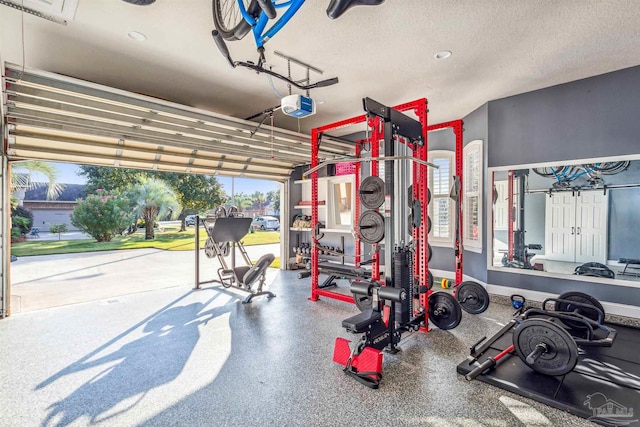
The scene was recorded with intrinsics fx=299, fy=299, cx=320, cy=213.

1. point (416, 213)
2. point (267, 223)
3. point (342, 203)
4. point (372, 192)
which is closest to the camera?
point (372, 192)

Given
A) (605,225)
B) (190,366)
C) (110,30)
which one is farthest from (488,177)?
(110,30)

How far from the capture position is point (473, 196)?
5453 mm

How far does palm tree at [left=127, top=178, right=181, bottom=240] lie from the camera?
13.1m

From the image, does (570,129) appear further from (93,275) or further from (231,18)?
(93,275)

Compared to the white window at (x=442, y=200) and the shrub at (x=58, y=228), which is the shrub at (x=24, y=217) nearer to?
the shrub at (x=58, y=228)

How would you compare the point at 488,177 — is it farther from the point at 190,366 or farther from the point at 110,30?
the point at 110,30

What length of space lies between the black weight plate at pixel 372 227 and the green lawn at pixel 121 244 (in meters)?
8.09

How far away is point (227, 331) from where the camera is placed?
12.2 feet

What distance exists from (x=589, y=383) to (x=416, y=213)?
2.09 meters

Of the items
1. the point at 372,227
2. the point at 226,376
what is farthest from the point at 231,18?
the point at 226,376

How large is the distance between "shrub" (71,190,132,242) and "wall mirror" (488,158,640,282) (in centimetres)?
1364

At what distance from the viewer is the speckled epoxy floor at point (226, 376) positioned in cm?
213

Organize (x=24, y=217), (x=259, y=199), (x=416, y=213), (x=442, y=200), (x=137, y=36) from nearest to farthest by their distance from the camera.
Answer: (x=137, y=36)
(x=416, y=213)
(x=442, y=200)
(x=24, y=217)
(x=259, y=199)

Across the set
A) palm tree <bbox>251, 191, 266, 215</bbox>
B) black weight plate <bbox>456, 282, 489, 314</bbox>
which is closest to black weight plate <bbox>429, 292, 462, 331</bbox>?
black weight plate <bbox>456, 282, 489, 314</bbox>
